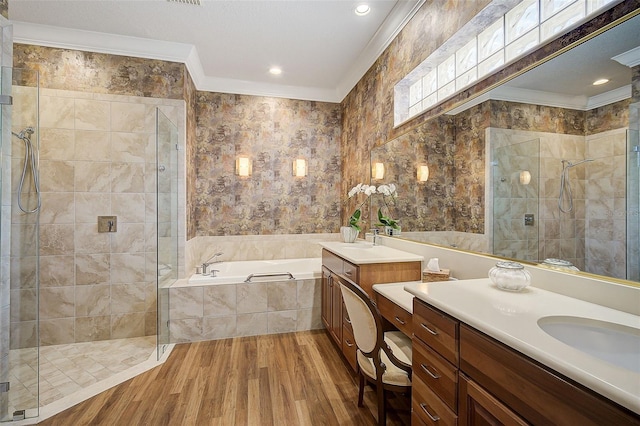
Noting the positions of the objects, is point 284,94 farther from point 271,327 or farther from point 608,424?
point 608,424

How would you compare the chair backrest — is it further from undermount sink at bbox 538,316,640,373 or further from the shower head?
the shower head

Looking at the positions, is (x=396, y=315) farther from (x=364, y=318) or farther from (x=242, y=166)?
(x=242, y=166)

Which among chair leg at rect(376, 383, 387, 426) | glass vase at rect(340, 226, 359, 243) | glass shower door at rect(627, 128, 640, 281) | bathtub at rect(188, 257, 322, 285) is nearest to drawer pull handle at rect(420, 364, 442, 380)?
chair leg at rect(376, 383, 387, 426)

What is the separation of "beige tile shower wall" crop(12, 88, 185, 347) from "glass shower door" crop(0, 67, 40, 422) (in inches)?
18.6

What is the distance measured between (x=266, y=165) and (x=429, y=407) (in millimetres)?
3311

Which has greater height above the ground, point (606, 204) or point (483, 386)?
point (606, 204)

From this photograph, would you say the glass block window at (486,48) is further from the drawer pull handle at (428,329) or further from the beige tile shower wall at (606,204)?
the drawer pull handle at (428,329)

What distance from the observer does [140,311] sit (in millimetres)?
2785

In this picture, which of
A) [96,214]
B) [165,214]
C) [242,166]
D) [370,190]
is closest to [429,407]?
[370,190]

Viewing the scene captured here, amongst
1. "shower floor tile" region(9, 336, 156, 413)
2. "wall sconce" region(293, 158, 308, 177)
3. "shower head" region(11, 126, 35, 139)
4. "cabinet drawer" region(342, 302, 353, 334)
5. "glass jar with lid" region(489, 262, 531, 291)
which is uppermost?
"wall sconce" region(293, 158, 308, 177)

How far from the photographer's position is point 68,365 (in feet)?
7.41

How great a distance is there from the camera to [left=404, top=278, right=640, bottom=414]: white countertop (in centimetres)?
57

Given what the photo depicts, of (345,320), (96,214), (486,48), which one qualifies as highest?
(486,48)

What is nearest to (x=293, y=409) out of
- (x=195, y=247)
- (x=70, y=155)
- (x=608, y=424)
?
(x=608, y=424)
